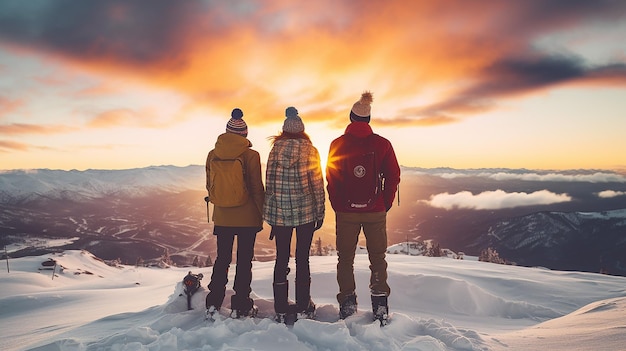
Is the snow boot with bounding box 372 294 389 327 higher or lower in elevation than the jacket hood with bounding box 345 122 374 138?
lower

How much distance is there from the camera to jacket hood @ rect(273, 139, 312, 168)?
197 inches

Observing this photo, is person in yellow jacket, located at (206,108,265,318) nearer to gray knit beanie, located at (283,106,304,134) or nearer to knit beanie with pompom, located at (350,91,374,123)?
gray knit beanie, located at (283,106,304,134)

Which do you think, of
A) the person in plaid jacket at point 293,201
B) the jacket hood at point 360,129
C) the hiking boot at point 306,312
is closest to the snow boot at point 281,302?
the person in plaid jacket at point 293,201

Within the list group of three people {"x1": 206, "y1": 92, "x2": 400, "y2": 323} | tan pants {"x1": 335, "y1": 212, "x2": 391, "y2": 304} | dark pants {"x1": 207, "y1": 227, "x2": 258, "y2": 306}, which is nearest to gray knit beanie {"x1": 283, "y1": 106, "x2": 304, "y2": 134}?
group of three people {"x1": 206, "y1": 92, "x2": 400, "y2": 323}

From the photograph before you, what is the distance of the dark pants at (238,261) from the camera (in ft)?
17.0

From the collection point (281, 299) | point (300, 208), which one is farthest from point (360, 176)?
point (281, 299)

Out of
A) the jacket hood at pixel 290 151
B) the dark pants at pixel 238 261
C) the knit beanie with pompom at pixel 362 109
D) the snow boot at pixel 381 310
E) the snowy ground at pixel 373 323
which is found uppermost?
the knit beanie with pompom at pixel 362 109

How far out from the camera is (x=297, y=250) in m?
5.12

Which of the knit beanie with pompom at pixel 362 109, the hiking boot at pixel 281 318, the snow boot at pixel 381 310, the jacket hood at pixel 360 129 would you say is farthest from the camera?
the knit beanie with pompom at pixel 362 109

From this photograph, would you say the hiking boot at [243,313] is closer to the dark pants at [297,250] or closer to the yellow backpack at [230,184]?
the dark pants at [297,250]

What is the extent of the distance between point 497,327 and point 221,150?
574 cm

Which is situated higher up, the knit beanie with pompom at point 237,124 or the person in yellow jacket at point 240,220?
the knit beanie with pompom at point 237,124

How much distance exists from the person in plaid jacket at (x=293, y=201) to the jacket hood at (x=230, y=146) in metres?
0.48

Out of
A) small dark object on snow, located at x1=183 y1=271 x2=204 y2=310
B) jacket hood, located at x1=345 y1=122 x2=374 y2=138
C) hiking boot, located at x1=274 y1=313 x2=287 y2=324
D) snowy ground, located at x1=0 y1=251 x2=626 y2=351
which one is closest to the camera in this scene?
snowy ground, located at x1=0 y1=251 x2=626 y2=351
